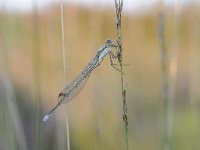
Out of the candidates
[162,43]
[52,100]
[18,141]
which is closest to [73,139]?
[52,100]

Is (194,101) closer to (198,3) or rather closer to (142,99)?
(142,99)

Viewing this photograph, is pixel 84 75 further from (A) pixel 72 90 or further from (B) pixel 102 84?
(B) pixel 102 84

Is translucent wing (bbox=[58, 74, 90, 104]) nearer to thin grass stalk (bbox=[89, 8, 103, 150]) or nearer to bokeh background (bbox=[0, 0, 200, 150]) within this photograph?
bokeh background (bbox=[0, 0, 200, 150])

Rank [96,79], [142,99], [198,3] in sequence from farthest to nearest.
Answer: [198,3]
[142,99]
[96,79]

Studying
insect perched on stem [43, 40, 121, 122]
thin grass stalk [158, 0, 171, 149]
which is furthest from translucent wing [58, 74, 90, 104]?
thin grass stalk [158, 0, 171, 149]

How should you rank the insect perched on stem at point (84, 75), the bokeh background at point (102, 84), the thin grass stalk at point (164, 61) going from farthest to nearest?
the bokeh background at point (102, 84), the thin grass stalk at point (164, 61), the insect perched on stem at point (84, 75)

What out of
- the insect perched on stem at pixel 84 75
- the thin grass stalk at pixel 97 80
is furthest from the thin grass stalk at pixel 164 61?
the insect perched on stem at pixel 84 75

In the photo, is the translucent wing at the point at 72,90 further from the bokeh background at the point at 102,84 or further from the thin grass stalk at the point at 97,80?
the thin grass stalk at the point at 97,80
